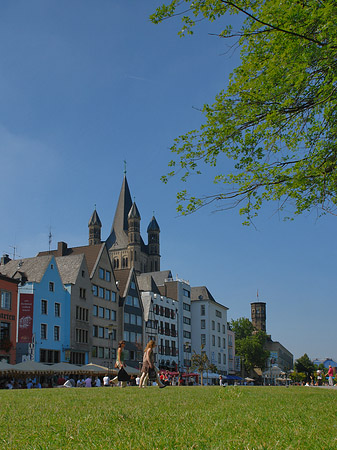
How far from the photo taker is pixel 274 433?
563 cm

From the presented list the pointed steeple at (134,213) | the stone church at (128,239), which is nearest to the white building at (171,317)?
the stone church at (128,239)

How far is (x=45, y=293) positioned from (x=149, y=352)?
4078 cm

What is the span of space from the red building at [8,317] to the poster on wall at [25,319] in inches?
33.2

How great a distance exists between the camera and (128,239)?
171m

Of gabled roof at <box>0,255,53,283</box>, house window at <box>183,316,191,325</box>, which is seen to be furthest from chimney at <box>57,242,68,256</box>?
house window at <box>183,316,191,325</box>

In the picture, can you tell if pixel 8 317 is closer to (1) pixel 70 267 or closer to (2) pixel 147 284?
(1) pixel 70 267

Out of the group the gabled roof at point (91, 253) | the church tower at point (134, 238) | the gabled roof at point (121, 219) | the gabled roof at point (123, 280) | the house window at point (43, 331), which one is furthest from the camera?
the gabled roof at point (121, 219)

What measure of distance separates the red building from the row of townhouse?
0.10 metres

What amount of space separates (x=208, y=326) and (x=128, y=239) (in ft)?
240

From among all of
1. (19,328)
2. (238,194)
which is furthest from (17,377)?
(238,194)

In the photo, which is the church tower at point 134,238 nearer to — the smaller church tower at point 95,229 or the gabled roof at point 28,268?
the smaller church tower at point 95,229

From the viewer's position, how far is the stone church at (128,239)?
557 ft

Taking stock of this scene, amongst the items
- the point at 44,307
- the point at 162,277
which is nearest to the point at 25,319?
the point at 44,307

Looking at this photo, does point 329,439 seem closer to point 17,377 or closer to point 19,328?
point 17,377
